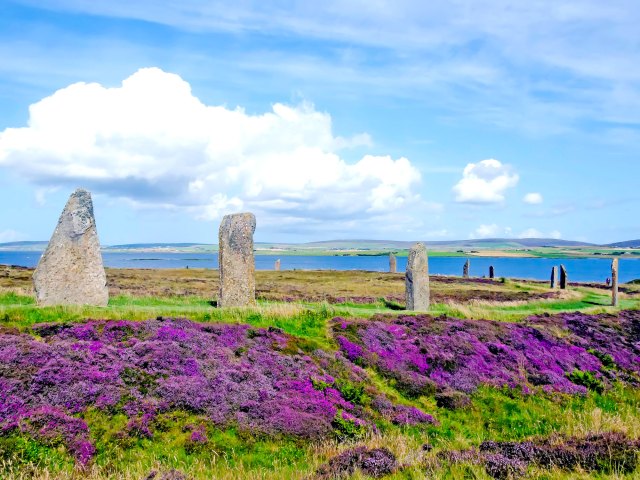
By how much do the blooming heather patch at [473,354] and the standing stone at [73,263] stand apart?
10885 mm

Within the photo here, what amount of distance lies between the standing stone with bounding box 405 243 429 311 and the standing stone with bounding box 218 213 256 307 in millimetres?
10168

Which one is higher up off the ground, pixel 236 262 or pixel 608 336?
pixel 236 262

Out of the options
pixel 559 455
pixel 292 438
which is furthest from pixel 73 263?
pixel 559 455

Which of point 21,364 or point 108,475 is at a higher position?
point 21,364

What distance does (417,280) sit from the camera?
30.4m

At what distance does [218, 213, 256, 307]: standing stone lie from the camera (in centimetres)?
2469

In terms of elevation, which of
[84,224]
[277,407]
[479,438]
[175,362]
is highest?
[84,224]

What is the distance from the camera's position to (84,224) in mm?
22703

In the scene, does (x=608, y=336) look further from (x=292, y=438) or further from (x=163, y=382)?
(x=163, y=382)

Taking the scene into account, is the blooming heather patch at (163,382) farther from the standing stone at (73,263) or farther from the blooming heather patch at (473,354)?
the standing stone at (73,263)

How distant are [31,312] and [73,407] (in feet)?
27.5

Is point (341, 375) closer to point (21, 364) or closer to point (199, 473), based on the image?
point (199, 473)

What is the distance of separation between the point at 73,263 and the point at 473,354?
17649 millimetres

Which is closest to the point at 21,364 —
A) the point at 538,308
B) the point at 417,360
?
the point at 417,360
